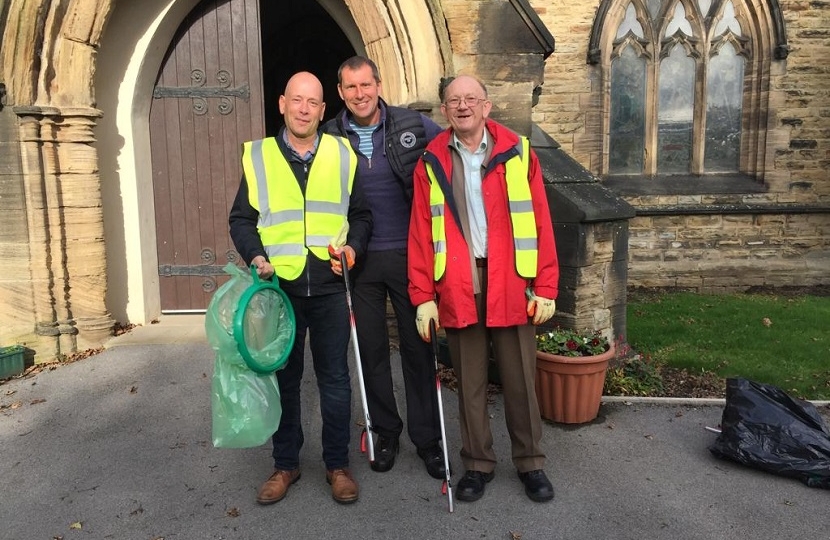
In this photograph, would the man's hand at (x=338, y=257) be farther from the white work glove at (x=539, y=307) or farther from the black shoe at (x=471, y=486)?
the black shoe at (x=471, y=486)

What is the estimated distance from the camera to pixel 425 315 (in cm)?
296

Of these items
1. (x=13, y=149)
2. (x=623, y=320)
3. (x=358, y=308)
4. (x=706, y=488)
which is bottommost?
(x=706, y=488)

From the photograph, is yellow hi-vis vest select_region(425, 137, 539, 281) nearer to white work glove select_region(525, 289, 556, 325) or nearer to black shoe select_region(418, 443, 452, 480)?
white work glove select_region(525, 289, 556, 325)

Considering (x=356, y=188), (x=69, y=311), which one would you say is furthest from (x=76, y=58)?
(x=356, y=188)

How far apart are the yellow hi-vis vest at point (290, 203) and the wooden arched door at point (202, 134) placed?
10.4ft

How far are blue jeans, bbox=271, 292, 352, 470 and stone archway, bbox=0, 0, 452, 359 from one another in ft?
8.31

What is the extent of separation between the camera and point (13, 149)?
16.0 feet

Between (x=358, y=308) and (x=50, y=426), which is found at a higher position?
(x=358, y=308)

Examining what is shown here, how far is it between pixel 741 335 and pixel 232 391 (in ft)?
18.0

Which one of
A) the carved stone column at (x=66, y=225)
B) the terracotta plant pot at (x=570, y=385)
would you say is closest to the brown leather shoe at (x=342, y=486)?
the terracotta plant pot at (x=570, y=385)

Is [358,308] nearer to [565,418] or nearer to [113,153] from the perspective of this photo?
[565,418]

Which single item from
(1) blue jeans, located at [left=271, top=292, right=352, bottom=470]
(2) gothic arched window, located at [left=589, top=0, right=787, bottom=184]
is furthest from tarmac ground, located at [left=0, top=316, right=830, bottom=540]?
(2) gothic arched window, located at [left=589, top=0, right=787, bottom=184]

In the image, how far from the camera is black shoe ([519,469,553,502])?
9.87ft

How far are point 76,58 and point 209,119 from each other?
3.93ft
